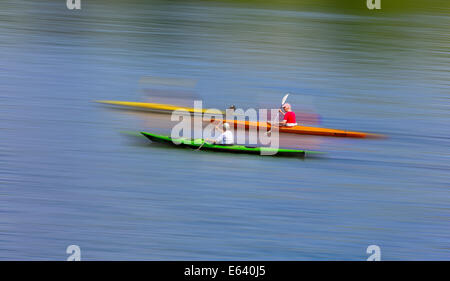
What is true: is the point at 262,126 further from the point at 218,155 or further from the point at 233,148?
the point at 218,155

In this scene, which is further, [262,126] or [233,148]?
[262,126]

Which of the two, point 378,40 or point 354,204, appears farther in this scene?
point 378,40

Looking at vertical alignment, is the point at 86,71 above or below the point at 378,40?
below

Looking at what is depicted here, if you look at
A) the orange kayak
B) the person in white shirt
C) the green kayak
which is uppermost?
the orange kayak

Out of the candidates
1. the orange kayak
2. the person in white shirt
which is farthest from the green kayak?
the orange kayak

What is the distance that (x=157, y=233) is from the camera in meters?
8.82

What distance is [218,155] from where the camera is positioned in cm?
1084

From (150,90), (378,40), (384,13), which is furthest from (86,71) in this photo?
(384,13)

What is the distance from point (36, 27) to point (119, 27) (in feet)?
7.02

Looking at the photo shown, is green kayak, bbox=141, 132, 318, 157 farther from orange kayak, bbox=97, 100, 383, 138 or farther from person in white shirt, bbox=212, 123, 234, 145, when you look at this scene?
orange kayak, bbox=97, 100, 383, 138

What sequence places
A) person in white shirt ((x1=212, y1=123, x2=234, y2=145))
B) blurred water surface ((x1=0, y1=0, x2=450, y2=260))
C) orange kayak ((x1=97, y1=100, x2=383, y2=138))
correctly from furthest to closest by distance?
orange kayak ((x1=97, y1=100, x2=383, y2=138))
person in white shirt ((x1=212, y1=123, x2=234, y2=145))
blurred water surface ((x1=0, y1=0, x2=450, y2=260))

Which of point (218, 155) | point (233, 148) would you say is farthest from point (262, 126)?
point (218, 155)

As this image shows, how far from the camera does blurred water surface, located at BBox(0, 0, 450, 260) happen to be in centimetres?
888

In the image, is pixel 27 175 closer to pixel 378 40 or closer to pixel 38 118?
pixel 38 118
